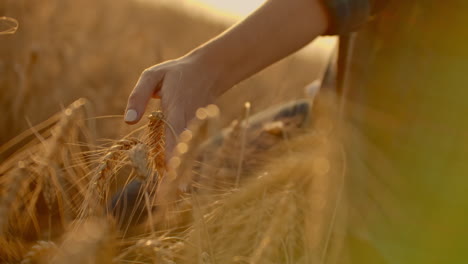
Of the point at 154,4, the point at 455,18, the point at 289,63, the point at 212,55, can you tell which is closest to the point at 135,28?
the point at 154,4

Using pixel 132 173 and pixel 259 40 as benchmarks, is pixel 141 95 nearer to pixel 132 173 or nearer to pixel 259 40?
pixel 132 173

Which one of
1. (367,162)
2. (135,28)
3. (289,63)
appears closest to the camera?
(367,162)

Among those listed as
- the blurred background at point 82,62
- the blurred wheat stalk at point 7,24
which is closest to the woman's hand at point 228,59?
the blurred background at point 82,62

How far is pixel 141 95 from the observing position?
68 cm

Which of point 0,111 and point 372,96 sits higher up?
point 0,111

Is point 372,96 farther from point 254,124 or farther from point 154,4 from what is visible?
point 154,4

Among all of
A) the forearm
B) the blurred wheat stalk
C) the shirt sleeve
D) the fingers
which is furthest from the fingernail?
the shirt sleeve

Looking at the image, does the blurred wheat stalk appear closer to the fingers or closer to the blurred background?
the blurred background

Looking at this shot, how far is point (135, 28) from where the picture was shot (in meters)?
2.00

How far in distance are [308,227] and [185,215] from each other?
0.24m

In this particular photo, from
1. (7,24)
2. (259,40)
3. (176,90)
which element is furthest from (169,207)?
(7,24)

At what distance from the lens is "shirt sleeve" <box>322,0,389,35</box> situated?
81cm

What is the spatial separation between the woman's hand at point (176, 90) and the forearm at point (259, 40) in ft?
0.08

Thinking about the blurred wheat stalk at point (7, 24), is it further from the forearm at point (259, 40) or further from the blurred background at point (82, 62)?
the forearm at point (259, 40)
